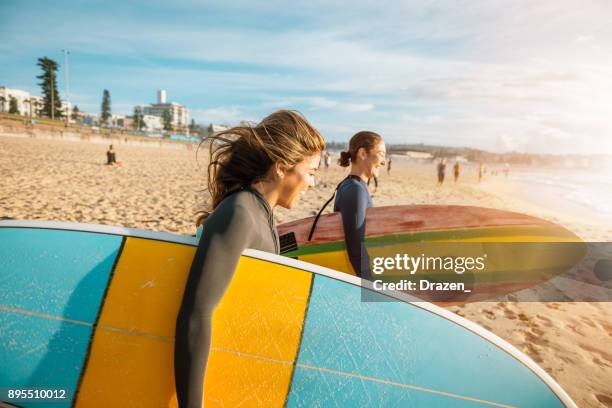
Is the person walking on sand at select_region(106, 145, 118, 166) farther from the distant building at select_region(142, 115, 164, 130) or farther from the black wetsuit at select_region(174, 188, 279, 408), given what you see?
the distant building at select_region(142, 115, 164, 130)

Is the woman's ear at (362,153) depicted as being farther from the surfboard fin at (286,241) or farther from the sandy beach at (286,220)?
the sandy beach at (286,220)

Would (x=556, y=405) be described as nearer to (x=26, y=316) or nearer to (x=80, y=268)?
(x=80, y=268)

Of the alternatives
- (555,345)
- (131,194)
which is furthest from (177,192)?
(555,345)

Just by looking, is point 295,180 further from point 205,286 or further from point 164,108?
point 164,108

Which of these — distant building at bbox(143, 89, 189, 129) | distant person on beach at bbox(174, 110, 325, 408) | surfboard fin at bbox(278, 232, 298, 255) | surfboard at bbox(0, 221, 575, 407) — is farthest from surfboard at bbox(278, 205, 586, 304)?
distant building at bbox(143, 89, 189, 129)

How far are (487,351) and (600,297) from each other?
13.7 ft

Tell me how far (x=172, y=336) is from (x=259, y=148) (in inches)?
32.4

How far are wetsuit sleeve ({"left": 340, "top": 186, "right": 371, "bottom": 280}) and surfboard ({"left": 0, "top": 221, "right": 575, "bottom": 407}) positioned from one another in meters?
0.74

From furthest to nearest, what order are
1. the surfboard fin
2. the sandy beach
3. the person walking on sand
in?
the person walking on sand
the sandy beach
the surfboard fin

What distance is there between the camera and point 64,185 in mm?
9250

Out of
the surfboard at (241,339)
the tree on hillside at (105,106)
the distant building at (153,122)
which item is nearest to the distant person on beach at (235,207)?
the surfboard at (241,339)

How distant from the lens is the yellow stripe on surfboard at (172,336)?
4.46ft

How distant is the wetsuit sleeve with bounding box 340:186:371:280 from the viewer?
87.7 inches

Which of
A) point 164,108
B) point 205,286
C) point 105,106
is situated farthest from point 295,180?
point 164,108
